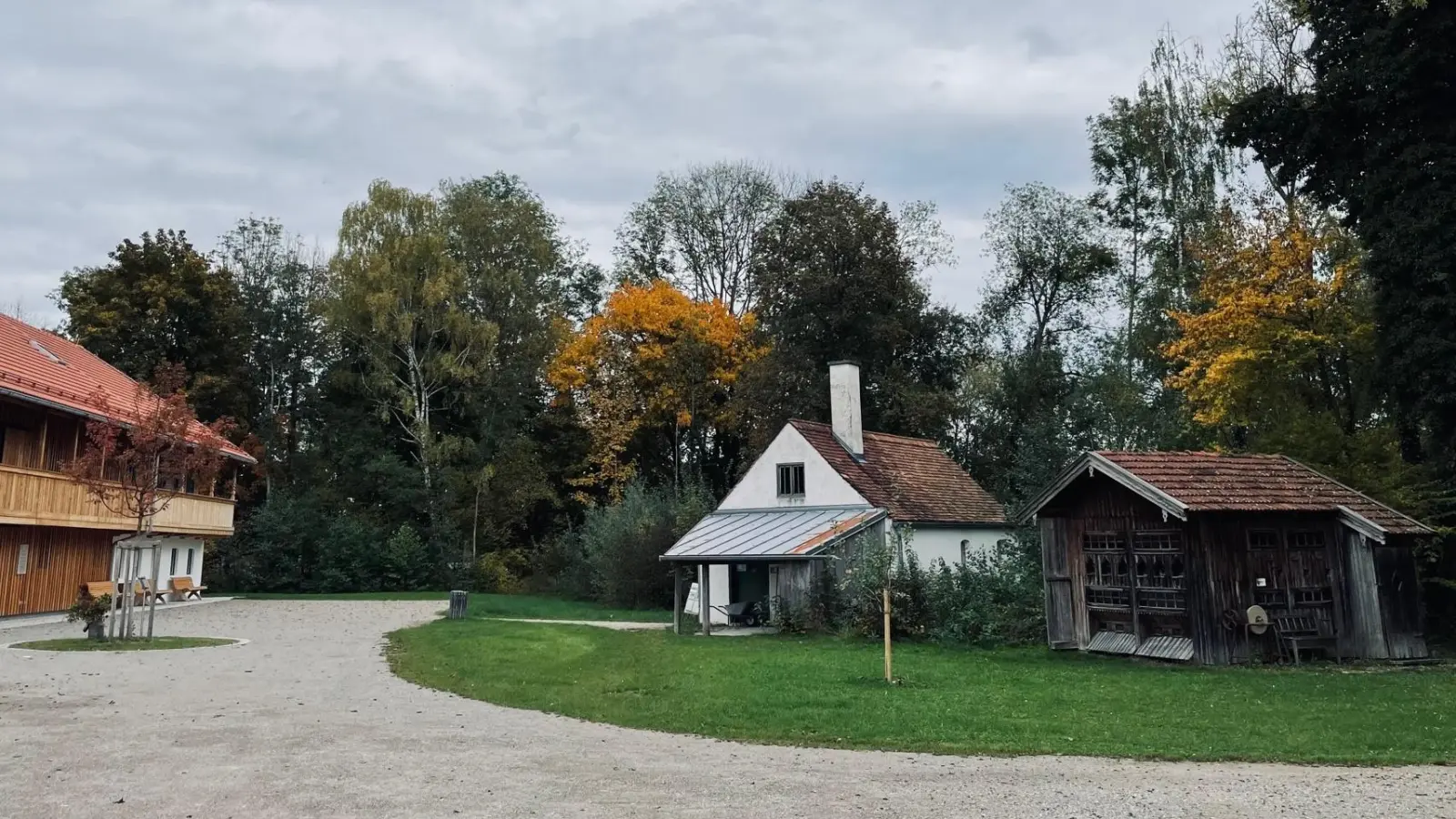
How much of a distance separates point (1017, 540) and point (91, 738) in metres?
19.4

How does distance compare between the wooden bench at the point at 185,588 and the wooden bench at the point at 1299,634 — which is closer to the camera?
the wooden bench at the point at 1299,634

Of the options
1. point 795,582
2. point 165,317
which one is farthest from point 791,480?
point 165,317

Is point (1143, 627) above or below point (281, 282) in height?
below

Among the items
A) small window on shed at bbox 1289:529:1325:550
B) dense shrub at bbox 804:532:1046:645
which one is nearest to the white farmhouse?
dense shrub at bbox 804:532:1046:645

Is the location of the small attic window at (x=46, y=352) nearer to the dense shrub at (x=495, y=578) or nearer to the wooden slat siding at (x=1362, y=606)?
the dense shrub at (x=495, y=578)

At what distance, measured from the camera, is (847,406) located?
103 feet

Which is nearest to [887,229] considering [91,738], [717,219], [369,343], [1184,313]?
[717,219]

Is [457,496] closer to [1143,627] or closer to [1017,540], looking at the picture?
[1017,540]

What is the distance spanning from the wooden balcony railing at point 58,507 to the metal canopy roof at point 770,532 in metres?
13.1

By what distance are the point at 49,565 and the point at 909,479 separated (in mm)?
23650

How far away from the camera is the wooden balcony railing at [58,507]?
23.6 metres

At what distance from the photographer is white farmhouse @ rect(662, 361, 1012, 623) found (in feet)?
82.5

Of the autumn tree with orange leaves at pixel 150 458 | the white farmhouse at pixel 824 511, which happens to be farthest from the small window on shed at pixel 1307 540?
the autumn tree with orange leaves at pixel 150 458

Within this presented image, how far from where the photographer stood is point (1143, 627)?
58.7ft
